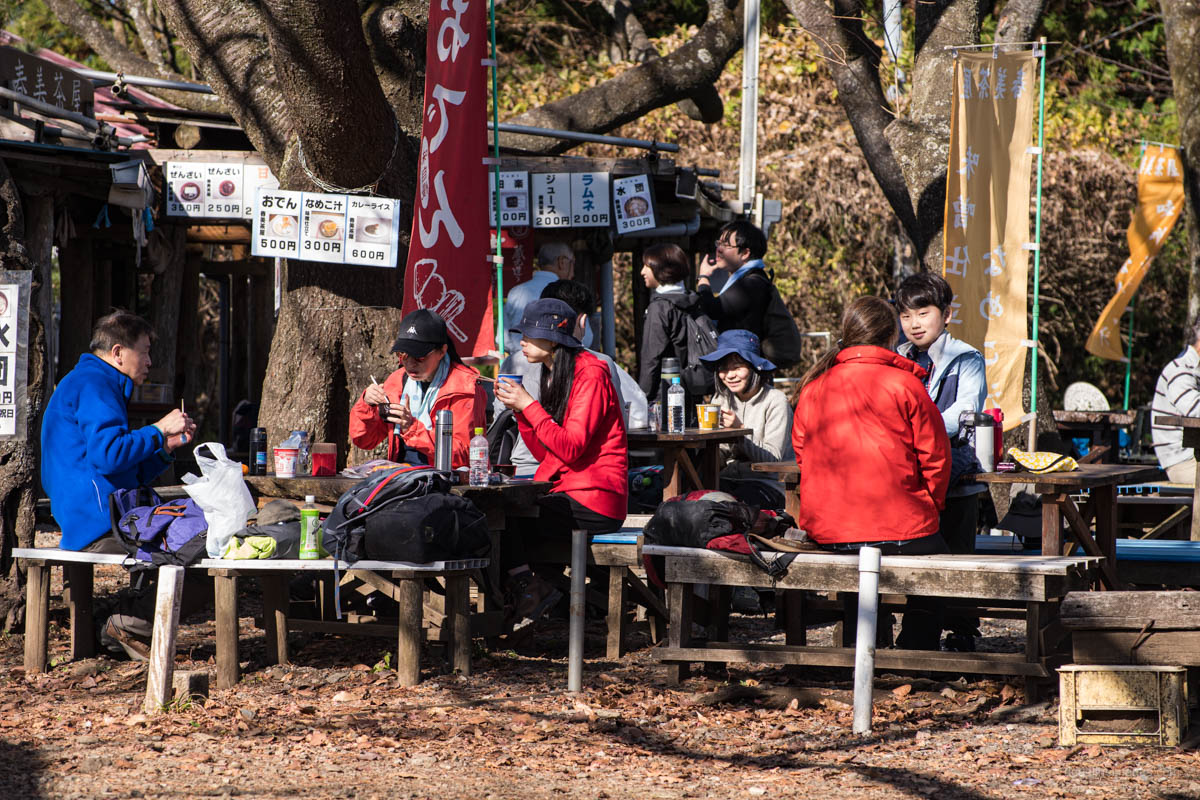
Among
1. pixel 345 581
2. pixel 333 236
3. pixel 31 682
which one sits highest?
pixel 333 236

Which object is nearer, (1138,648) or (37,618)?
(1138,648)

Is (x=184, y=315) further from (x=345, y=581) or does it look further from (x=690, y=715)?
(x=690, y=715)

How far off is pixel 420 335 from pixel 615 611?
5.20 feet

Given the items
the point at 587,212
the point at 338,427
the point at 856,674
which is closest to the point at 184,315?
the point at 587,212

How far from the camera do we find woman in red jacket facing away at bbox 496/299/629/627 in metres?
6.44

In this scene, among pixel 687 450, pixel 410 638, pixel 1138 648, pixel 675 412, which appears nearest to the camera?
pixel 1138 648

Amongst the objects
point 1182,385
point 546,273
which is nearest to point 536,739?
point 546,273

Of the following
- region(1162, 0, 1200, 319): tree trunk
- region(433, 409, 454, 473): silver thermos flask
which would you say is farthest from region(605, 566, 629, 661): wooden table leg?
region(1162, 0, 1200, 319): tree trunk

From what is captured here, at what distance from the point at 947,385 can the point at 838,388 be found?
1.05 m

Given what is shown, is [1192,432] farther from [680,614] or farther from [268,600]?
[268,600]

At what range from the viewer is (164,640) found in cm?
530

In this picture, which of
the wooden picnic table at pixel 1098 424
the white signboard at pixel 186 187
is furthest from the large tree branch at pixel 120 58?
the wooden picnic table at pixel 1098 424

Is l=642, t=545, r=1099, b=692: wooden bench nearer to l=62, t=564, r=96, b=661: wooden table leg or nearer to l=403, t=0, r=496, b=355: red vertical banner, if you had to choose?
l=403, t=0, r=496, b=355: red vertical banner

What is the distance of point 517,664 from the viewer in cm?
641
